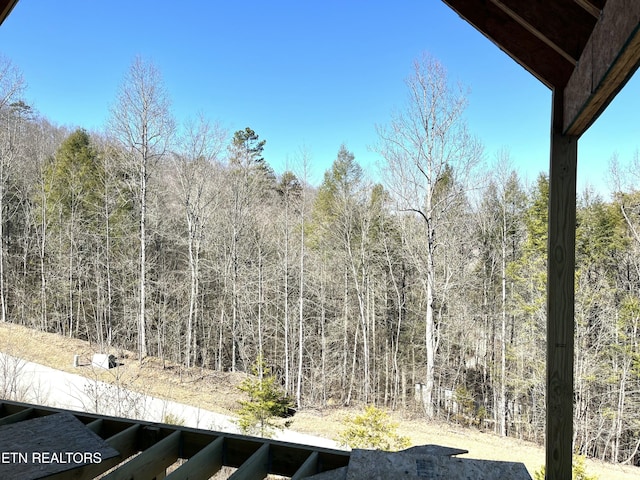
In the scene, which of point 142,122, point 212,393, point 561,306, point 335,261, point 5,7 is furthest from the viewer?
point 335,261

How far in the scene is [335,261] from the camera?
1315 centimetres

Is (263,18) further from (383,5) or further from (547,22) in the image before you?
(547,22)

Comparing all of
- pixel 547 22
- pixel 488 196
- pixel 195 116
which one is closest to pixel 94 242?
pixel 195 116

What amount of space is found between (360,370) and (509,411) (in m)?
4.54

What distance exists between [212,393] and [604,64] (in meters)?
11.6

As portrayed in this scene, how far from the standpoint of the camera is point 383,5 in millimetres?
15242

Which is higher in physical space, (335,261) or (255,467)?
(335,261)

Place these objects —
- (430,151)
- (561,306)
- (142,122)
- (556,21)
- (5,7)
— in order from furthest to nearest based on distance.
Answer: (142,122), (430,151), (5,7), (561,306), (556,21)

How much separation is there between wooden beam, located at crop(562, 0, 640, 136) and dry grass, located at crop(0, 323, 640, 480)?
26.8ft

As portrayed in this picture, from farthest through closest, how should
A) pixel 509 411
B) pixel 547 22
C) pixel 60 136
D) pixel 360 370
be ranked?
pixel 60 136, pixel 360 370, pixel 509 411, pixel 547 22

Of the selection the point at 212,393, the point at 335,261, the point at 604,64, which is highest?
the point at 604,64

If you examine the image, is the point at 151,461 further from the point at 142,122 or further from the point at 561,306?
the point at 142,122

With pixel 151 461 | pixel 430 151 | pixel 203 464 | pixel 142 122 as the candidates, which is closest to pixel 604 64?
pixel 203 464

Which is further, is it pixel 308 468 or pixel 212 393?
pixel 212 393
